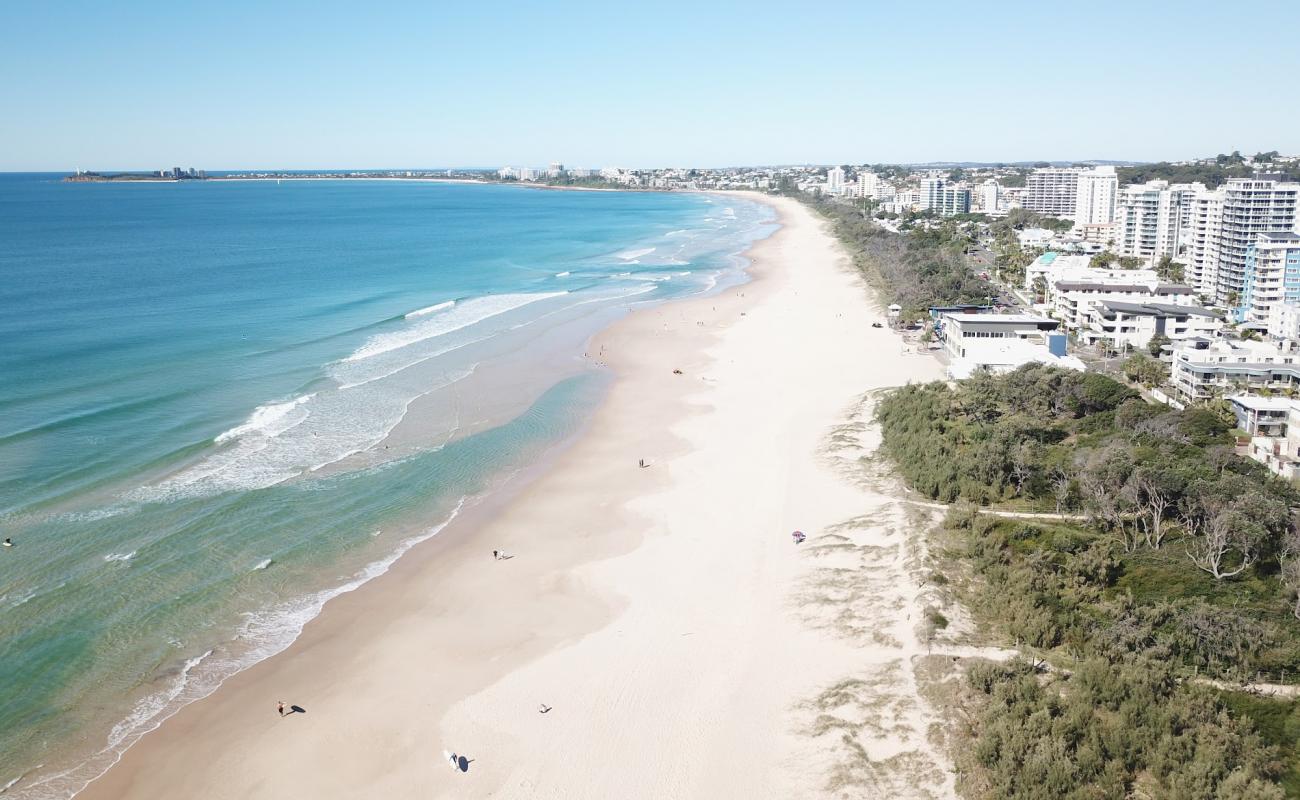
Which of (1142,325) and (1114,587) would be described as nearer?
(1114,587)

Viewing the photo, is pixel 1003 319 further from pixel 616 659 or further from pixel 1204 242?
pixel 616 659

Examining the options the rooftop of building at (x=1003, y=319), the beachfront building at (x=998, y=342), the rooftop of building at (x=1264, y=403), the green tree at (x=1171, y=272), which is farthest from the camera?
the green tree at (x=1171, y=272)

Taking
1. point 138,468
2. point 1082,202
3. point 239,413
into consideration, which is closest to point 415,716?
point 138,468

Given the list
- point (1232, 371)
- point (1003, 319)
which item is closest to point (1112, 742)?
point (1232, 371)

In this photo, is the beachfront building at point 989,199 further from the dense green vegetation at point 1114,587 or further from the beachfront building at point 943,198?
the dense green vegetation at point 1114,587

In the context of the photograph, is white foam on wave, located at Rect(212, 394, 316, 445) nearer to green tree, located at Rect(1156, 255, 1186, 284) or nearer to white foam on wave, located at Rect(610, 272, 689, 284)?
white foam on wave, located at Rect(610, 272, 689, 284)

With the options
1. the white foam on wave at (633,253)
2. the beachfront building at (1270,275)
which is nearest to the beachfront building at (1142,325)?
the beachfront building at (1270,275)
